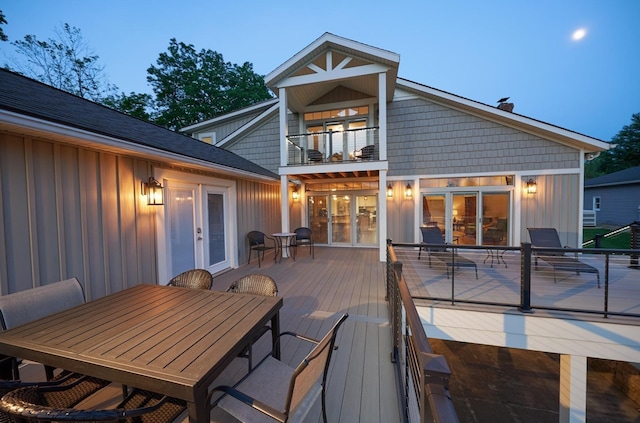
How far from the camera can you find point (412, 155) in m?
8.05

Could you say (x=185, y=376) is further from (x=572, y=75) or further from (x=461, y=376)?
(x=572, y=75)

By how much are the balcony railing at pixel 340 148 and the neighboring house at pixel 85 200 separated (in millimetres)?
3265

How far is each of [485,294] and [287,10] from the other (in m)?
29.2

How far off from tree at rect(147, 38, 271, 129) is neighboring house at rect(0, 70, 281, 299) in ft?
52.7

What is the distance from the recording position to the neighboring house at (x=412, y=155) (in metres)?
6.87

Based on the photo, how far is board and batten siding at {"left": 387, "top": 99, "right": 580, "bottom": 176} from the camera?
7.14 m

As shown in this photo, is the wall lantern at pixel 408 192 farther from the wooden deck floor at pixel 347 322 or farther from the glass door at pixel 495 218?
the wooden deck floor at pixel 347 322

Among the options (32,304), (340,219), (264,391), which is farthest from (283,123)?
(264,391)

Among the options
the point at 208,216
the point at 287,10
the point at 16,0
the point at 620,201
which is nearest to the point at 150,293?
the point at 208,216

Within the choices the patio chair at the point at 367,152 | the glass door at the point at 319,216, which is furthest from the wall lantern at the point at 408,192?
the glass door at the point at 319,216

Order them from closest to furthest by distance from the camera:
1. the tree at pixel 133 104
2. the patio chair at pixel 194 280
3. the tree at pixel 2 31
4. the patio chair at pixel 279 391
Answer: the patio chair at pixel 279 391
the patio chair at pixel 194 280
the tree at pixel 2 31
the tree at pixel 133 104

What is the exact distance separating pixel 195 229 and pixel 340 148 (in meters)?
4.88

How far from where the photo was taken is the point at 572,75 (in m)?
77.8

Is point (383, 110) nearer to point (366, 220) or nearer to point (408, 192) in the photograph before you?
point (408, 192)
